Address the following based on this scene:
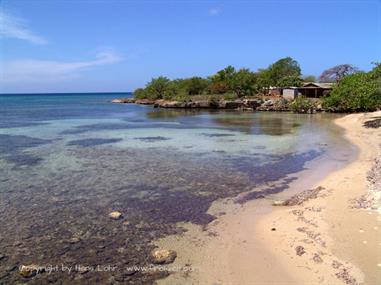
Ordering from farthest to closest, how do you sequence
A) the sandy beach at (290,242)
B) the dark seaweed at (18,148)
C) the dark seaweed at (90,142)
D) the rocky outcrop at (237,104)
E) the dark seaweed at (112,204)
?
the rocky outcrop at (237,104)
the dark seaweed at (90,142)
the dark seaweed at (18,148)
the dark seaweed at (112,204)
the sandy beach at (290,242)

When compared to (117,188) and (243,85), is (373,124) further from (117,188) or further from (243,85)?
(243,85)

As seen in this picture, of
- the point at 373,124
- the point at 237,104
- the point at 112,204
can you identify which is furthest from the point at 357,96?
the point at 112,204

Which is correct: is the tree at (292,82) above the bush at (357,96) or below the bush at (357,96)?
above

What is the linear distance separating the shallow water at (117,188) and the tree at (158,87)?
63.3 meters

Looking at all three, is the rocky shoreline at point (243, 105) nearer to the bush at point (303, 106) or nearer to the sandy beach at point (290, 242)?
the bush at point (303, 106)

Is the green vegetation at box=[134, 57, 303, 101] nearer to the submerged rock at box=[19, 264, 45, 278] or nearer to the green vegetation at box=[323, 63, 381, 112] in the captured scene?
the green vegetation at box=[323, 63, 381, 112]

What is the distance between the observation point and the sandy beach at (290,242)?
638 centimetres

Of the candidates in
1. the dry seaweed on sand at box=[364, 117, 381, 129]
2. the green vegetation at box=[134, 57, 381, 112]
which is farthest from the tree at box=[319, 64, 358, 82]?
the dry seaweed on sand at box=[364, 117, 381, 129]

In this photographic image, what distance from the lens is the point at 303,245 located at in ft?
24.5

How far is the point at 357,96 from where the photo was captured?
43.1 m

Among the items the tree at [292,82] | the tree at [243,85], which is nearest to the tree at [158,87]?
the tree at [243,85]

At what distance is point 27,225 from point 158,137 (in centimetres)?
1793

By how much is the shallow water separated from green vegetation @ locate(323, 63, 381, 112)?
2085 cm

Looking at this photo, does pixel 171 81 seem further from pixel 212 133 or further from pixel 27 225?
pixel 27 225
